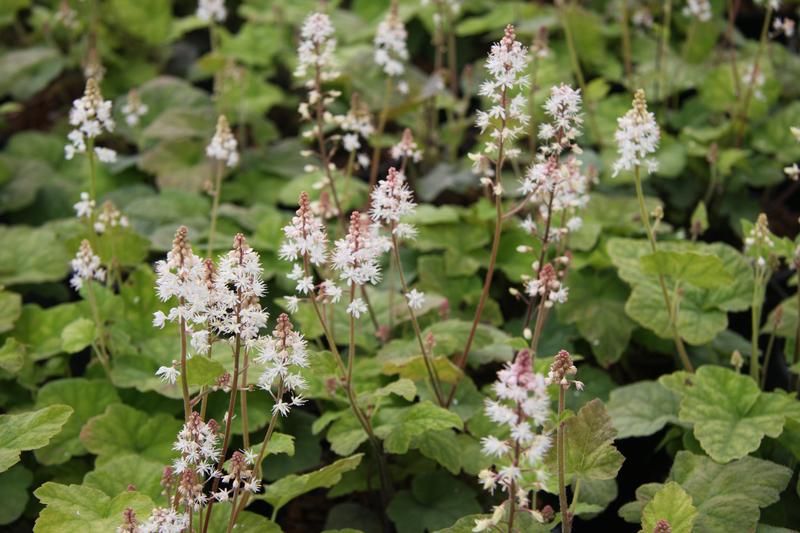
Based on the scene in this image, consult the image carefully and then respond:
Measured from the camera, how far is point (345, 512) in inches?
120

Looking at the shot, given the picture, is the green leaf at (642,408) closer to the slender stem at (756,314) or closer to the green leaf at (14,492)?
the slender stem at (756,314)

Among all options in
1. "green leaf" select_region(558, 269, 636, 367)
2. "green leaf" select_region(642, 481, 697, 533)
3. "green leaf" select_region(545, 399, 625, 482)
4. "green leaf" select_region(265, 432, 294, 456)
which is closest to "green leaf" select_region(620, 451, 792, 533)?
"green leaf" select_region(642, 481, 697, 533)

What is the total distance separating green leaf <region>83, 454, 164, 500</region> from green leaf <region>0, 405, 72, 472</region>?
0.79 ft

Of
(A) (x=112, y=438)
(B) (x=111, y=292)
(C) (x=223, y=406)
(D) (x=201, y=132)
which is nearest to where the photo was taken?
(A) (x=112, y=438)

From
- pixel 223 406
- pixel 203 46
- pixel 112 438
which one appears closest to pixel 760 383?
pixel 223 406

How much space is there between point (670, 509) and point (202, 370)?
3.93ft

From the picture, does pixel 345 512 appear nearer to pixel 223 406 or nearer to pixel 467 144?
pixel 223 406

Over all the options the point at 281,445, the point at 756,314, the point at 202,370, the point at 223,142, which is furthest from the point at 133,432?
the point at 756,314

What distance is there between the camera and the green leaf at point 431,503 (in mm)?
2859

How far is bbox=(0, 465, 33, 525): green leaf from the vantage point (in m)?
2.85

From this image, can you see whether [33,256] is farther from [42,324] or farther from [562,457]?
[562,457]

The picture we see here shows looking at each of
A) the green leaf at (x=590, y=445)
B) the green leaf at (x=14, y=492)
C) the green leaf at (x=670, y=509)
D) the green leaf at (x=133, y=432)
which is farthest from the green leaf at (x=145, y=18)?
the green leaf at (x=670, y=509)

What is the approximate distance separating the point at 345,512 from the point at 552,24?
10.5ft

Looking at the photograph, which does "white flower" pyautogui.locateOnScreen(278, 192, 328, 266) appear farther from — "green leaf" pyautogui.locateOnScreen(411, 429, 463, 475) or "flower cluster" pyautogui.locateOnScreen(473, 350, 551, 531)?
"green leaf" pyautogui.locateOnScreen(411, 429, 463, 475)
